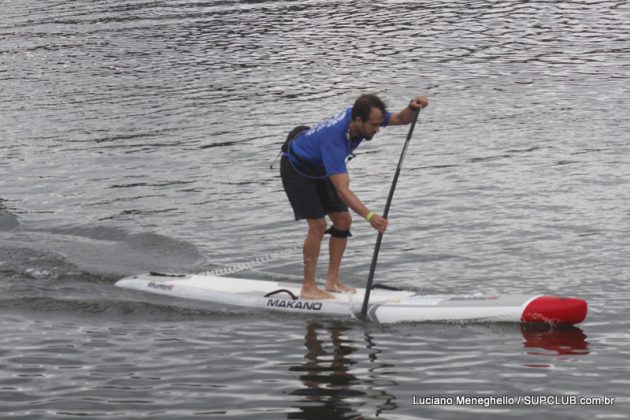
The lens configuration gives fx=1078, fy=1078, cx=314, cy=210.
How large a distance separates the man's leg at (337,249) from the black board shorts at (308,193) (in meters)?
0.18

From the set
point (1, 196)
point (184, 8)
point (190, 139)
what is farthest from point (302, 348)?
point (184, 8)

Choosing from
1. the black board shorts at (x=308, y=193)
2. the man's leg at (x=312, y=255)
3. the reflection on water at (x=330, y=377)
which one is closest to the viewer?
the reflection on water at (x=330, y=377)

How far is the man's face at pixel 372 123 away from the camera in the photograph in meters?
13.1

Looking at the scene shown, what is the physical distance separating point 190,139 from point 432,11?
68.6 ft

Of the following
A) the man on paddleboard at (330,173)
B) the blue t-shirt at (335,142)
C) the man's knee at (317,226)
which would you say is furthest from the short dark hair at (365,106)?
the man's knee at (317,226)

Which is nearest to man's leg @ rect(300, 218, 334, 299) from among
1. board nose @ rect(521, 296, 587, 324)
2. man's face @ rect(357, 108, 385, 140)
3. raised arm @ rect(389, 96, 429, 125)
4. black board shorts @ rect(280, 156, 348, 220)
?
black board shorts @ rect(280, 156, 348, 220)

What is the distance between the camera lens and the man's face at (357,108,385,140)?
43.1 feet

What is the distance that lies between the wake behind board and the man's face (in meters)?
2.28

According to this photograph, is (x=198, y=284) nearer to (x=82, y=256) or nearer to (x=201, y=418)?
(x=82, y=256)

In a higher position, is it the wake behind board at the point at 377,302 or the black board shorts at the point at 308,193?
the black board shorts at the point at 308,193

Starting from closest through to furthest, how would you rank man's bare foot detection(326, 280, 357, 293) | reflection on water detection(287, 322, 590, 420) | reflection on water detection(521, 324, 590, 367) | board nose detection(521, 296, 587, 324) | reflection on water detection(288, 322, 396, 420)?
reflection on water detection(288, 322, 396, 420), reflection on water detection(287, 322, 590, 420), reflection on water detection(521, 324, 590, 367), board nose detection(521, 296, 587, 324), man's bare foot detection(326, 280, 357, 293)

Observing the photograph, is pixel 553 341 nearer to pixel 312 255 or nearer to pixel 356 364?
pixel 356 364

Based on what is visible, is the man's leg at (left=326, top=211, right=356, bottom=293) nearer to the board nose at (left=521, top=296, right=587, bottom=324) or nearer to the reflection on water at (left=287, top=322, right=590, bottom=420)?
the reflection on water at (left=287, top=322, right=590, bottom=420)

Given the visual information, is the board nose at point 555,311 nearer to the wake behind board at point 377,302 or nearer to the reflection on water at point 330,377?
the wake behind board at point 377,302
